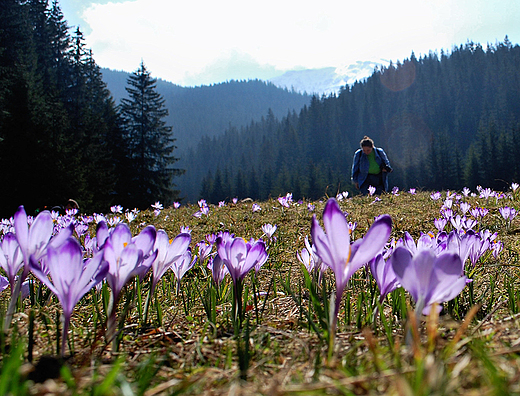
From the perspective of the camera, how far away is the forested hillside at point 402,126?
7812 cm

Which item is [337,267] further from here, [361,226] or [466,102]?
[466,102]

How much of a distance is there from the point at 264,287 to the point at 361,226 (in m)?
2.52

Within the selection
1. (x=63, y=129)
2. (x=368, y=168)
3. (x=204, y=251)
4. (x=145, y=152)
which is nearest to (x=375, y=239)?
(x=204, y=251)

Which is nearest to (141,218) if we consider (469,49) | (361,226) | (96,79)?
(361,226)

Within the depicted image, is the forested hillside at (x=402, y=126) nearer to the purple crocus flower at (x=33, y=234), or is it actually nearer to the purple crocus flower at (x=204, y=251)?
the purple crocus flower at (x=204, y=251)

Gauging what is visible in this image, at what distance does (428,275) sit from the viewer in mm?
753

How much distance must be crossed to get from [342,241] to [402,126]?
105 m

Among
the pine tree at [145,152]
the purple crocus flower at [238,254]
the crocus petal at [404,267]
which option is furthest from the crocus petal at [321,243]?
the pine tree at [145,152]

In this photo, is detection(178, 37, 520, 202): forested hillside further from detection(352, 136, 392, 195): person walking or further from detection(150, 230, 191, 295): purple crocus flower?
detection(150, 230, 191, 295): purple crocus flower

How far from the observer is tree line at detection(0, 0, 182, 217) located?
15.8m

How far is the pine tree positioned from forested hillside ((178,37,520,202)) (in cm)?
4151

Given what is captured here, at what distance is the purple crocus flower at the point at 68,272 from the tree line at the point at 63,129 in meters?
16.4

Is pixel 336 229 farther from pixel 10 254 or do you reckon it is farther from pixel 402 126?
pixel 402 126

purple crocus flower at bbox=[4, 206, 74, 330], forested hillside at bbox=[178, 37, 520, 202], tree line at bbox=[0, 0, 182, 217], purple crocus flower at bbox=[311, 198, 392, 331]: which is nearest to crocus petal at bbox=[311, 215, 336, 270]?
purple crocus flower at bbox=[311, 198, 392, 331]
